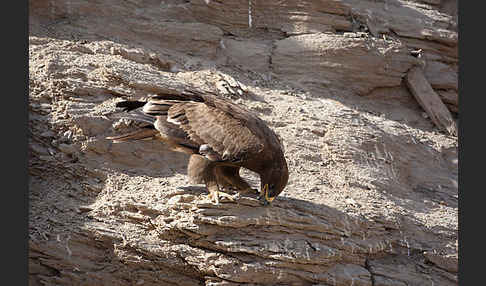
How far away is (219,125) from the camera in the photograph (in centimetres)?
583

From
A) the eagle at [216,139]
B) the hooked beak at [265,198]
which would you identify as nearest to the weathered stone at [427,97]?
the eagle at [216,139]

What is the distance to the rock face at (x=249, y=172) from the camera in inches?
234

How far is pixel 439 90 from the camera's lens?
10.8 metres

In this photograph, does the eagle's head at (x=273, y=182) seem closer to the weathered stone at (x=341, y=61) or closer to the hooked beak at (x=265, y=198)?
the hooked beak at (x=265, y=198)

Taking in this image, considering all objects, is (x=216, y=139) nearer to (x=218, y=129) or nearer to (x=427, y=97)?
Answer: (x=218, y=129)

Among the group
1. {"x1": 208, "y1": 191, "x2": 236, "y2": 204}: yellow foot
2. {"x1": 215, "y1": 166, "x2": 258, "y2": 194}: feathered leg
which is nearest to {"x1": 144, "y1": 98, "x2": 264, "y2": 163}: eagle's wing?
{"x1": 208, "y1": 191, "x2": 236, "y2": 204}: yellow foot

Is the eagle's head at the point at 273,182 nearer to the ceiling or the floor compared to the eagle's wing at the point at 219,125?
nearer to the floor

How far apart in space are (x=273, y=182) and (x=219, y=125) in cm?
76

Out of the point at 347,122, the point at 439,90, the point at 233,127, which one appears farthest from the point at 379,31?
the point at 233,127

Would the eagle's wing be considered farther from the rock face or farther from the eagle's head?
the rock face

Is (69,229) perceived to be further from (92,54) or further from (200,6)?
(200,6)

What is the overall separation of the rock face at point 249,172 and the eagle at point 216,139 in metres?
0.25

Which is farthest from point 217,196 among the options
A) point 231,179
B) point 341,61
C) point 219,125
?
point 341,61

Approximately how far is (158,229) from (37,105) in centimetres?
236
